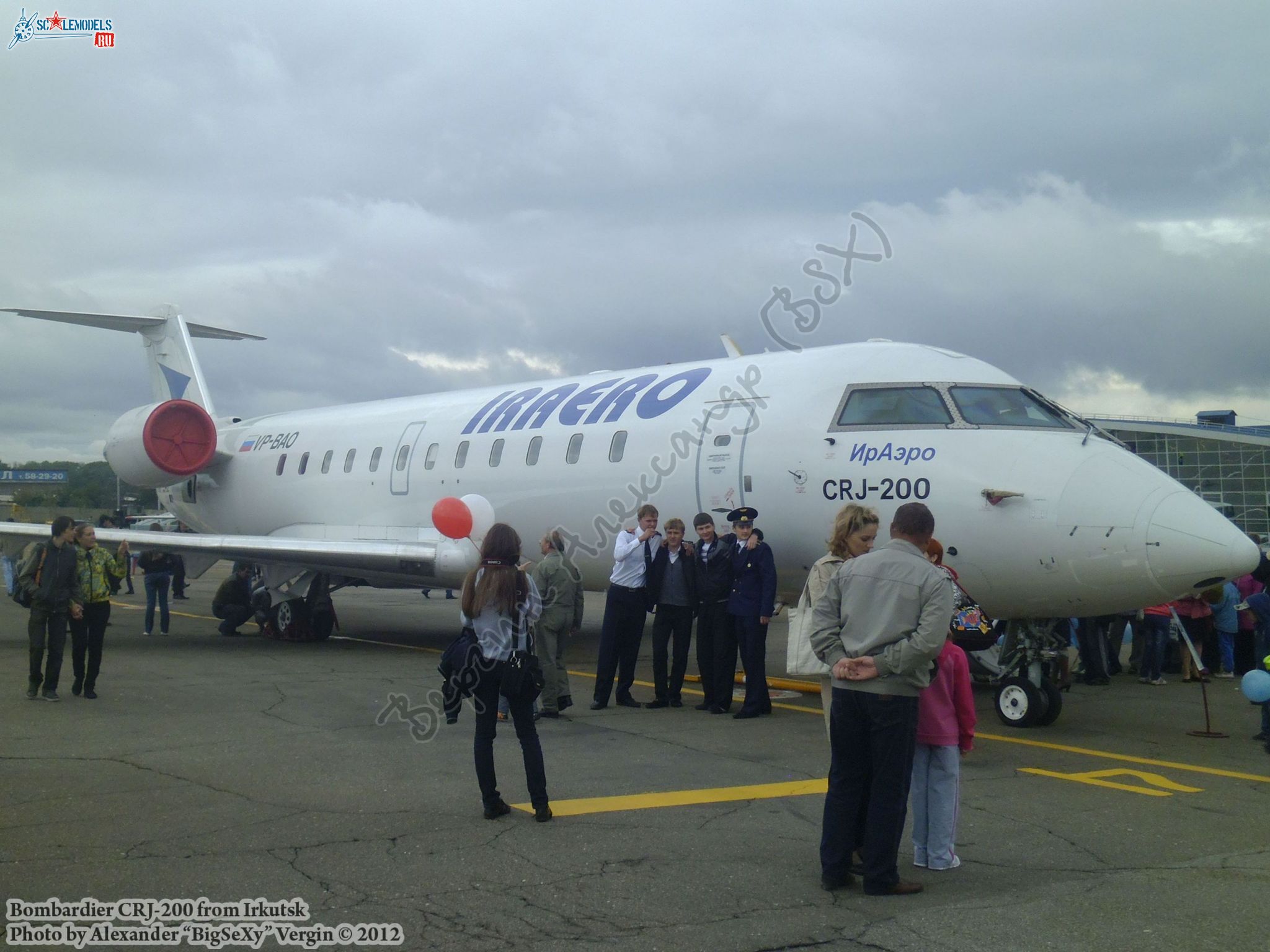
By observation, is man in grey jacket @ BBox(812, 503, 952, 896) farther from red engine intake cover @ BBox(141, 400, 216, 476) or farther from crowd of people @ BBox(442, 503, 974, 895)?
red engine intake cover @ BBox(141, 400, 216, 476)

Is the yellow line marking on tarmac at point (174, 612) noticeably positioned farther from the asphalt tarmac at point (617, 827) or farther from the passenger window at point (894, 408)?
the passenger window at point (894, 408)

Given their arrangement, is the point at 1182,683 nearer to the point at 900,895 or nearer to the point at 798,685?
the point at 798,685

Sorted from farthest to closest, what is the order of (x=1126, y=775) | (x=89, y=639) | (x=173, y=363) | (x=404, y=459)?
1. (x=173, y=363)
2. (x=404, y=459)
3. (x=89, y=639)
4. (x=1126, y=775)

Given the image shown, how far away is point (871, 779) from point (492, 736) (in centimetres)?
229

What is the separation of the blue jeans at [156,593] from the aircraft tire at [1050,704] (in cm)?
1484

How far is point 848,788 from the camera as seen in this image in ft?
18.0

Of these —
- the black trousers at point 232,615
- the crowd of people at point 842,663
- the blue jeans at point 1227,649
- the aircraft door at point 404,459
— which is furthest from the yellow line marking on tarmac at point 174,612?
the blue jeans at point 1227,649

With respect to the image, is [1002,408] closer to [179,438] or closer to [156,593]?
Result: [156,593]

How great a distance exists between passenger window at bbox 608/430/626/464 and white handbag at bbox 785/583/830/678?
686cm

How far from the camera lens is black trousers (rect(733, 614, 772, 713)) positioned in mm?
10500

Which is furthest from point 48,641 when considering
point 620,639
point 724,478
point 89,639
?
point 724,478

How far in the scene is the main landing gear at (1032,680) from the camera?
977cm

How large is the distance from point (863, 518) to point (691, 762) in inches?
111

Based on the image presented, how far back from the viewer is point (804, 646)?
21.1 ft
